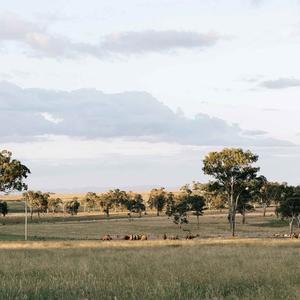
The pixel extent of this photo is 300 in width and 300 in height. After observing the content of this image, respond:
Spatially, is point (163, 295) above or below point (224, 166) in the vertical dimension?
below

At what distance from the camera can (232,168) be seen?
268 feet

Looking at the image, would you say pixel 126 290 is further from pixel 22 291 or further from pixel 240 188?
pixel 240 188

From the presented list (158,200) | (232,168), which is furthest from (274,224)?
(158,200)

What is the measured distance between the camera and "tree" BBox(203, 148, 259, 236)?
81188 millimetres

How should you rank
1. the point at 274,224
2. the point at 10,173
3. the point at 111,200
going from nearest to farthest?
the point at 10,173 < the point at 274,224 < the point at 111,200

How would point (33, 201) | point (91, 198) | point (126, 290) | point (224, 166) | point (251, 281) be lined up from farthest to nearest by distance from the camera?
point (91, 198) → point (33, 201) → point (224, 166) → point (251, 281) → point (126, 290)

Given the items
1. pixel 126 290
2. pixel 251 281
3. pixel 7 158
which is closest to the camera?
pixel 126 290

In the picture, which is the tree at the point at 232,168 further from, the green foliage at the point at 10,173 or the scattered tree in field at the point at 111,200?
the scattered tree in field at the point at 111,200

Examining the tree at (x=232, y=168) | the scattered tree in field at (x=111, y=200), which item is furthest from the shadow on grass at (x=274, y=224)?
the scattered tree in field at (x=111, y=200)

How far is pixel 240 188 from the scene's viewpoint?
8256 centimetres

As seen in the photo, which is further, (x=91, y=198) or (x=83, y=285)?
(x=91, y=198)

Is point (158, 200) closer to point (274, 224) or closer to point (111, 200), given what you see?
point (111, 200)

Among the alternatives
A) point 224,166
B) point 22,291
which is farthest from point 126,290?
point 224,166

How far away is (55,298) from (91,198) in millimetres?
188619
